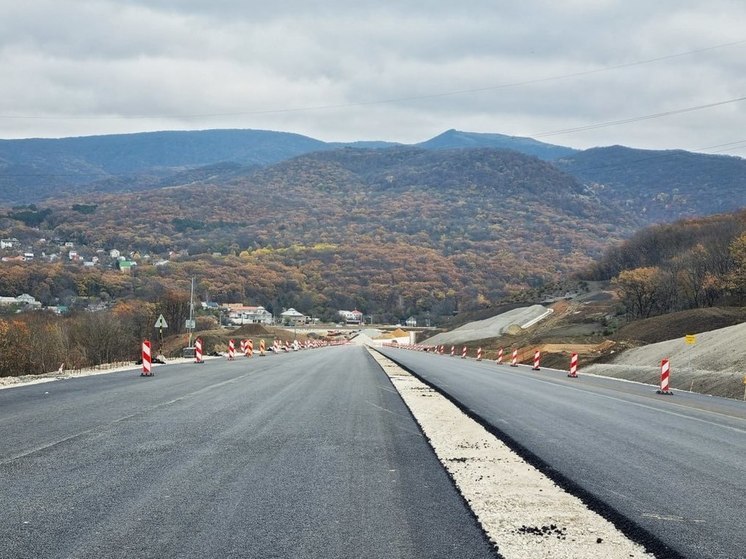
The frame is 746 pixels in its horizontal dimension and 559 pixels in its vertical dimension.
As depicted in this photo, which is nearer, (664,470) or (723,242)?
(664,470)

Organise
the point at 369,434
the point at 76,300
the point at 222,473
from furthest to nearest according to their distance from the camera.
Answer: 1. the point at 76,300
2. the point at 369,434
3. the point at 222,473

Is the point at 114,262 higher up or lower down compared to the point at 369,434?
higher up

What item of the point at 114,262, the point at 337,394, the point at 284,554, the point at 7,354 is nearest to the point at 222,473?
the point at 284,554

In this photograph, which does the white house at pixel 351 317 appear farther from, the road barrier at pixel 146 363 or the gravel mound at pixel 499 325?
the road barrier at pixel 146 363

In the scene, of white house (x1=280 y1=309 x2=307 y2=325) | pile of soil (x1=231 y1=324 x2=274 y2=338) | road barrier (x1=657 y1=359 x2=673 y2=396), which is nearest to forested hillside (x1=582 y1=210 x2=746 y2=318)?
road barrier (x1=657 y1=359 x2=673 y2=396)

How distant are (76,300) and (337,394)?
111814mm

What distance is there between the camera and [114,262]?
17738 cm

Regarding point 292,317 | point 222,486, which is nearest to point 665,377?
point 222,486

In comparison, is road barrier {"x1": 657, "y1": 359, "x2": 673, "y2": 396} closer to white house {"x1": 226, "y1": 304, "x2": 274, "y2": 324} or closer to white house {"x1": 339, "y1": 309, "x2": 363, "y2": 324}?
white house {"x1": 226, "y1": 304, "x2": 274, "y2": 324}

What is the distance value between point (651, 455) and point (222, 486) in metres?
6.01

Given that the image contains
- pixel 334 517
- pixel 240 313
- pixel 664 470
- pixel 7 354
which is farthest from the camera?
pixel 240 313

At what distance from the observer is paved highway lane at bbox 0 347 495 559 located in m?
5.55

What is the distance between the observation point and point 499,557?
5340 mm

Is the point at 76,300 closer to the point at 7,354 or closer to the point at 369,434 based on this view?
the point at 7,354
